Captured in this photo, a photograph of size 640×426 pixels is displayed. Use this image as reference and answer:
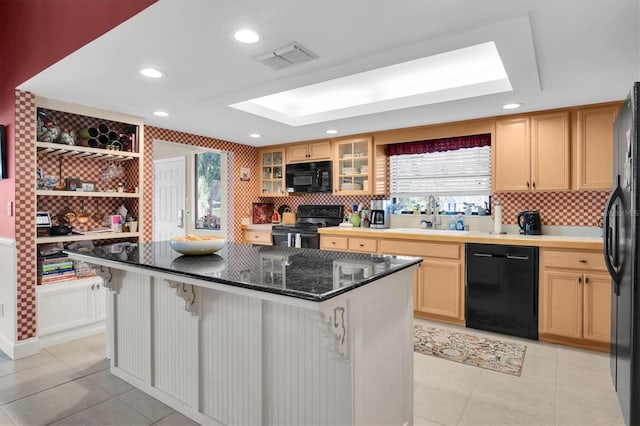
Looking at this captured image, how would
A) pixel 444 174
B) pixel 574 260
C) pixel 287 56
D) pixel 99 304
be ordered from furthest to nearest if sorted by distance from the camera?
pixel 444 174 < pixel 99 304 < pixel 574 260 < pixel 287 56

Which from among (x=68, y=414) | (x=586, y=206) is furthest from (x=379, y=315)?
(x=586, y=206)

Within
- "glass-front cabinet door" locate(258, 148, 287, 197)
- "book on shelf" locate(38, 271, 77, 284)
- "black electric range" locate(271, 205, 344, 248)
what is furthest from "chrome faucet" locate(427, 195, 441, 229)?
"book on shelf" locate(38, 271, 77, 284)

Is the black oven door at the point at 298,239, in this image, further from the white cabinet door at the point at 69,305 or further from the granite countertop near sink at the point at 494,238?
the white cabinet door at the point at 69,305

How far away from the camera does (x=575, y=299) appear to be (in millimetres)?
3074

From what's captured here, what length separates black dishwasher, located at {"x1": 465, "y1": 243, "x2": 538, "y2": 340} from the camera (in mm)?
3230

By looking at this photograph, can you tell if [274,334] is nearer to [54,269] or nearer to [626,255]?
[626,255]

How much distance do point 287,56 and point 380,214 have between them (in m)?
2.71

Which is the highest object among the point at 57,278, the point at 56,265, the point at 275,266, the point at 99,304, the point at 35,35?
the point at 35,35

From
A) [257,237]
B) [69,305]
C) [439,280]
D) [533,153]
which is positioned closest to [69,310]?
[69,305]

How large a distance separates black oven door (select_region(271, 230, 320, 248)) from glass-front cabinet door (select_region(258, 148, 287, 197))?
72 cm

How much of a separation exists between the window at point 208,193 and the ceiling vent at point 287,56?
3.65 meters

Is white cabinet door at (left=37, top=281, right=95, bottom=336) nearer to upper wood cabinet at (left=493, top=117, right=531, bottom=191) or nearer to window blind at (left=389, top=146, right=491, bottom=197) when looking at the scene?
window blind at (left=389, top=146, right=491, bottom=197)

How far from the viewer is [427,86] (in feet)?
11.3

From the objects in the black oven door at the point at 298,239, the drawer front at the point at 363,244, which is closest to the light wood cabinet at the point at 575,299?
the drawer front at the point at 363,244
